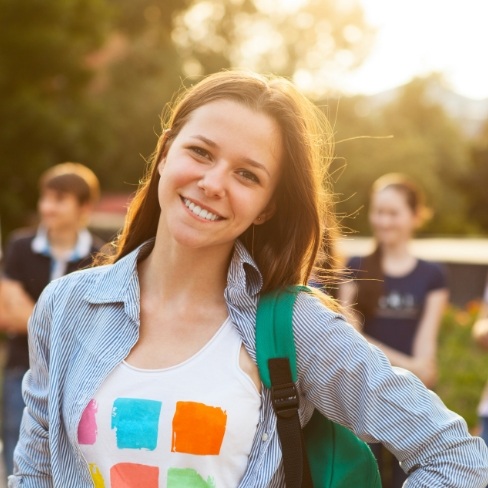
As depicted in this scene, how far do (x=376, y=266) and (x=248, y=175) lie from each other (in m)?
3.44

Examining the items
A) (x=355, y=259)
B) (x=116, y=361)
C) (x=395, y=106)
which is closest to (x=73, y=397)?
(x=116, y=361)

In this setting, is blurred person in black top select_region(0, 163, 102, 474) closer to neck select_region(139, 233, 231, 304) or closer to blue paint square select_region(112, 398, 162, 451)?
neck select_region(139, 233, 231, 304)

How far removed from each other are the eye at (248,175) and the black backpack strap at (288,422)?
43 cm

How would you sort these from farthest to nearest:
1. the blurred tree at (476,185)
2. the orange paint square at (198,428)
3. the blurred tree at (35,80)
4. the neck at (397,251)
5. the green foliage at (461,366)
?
1. the blurred tree at (476,185)
2. the blurred tree at (35,80)
3. the green foliage at (461,366)
4. the neck at (397,251)
5. the orange paint square at (198,428)

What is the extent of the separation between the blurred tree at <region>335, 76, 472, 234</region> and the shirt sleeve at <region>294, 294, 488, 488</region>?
32188mm

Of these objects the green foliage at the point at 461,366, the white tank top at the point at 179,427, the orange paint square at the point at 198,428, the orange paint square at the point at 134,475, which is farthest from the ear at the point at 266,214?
the green foliage at the point at 461,366

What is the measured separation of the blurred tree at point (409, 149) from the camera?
40.3 m

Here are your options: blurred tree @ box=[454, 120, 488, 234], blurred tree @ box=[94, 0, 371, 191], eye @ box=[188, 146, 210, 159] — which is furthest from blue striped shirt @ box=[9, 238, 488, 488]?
blurred tree @ box=[454, 120, 488, 234]

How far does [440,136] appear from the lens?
50.0m

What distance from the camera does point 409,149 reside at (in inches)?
1662

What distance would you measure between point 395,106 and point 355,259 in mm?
45817

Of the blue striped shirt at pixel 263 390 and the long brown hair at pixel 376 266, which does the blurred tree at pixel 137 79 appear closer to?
the long brown hair at pixel 376 266

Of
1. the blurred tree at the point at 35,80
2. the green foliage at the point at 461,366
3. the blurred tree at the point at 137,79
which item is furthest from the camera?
the blurred tree at the point at 137,79

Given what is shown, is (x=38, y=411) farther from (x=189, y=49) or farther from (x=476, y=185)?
(x=476, y=185)
